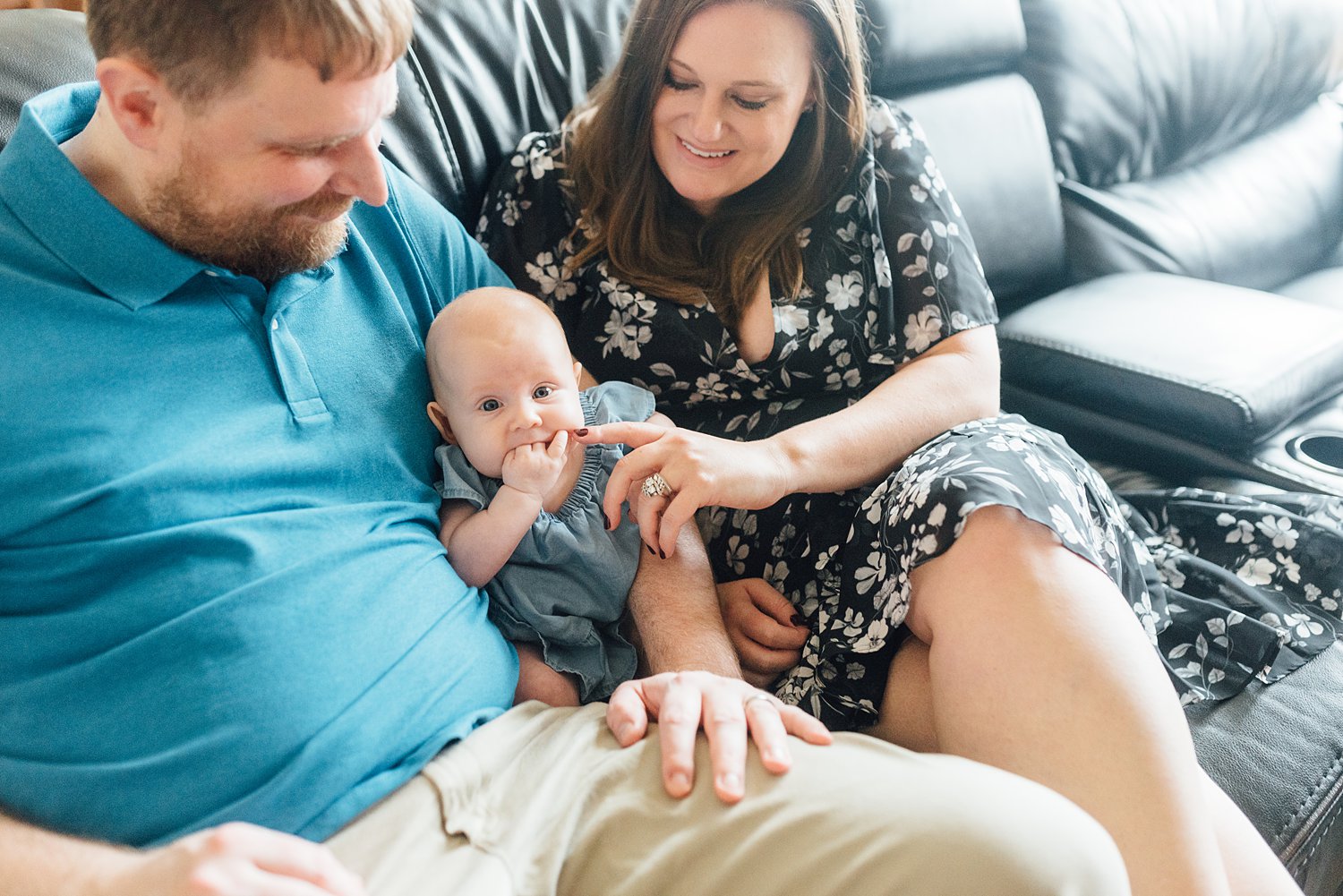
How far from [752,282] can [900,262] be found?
0.20 m

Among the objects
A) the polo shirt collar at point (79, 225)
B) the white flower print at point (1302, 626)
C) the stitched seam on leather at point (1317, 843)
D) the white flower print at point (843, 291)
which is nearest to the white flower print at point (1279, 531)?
the white flower print at point (1302, 626)

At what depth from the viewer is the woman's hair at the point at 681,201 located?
143 centimetres

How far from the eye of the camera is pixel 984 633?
1082 millimetres

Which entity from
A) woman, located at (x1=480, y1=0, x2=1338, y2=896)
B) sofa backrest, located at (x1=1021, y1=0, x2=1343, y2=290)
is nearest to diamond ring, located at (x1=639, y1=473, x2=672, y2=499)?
woman, located at (x1=480, y1=0, x2=1338, y2=896)

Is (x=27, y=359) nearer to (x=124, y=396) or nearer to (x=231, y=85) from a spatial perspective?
(x=124, y=396)

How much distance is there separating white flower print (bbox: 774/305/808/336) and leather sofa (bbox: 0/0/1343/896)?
470 millimetres

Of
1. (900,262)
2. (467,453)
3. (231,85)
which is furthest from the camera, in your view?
(900,262)

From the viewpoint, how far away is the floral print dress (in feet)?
4.49

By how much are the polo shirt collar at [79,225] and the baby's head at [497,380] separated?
0.99 ft

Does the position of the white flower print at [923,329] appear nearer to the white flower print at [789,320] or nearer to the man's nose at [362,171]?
the white flower print at [789,320]

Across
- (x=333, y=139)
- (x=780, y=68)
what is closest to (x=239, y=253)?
(x=333, y=139)

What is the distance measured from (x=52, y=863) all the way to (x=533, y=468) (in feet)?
1.79

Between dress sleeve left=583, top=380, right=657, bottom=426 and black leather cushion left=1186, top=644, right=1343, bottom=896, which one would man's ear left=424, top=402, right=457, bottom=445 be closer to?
dress sleeve left=583, top=380, right=657, bottom=426

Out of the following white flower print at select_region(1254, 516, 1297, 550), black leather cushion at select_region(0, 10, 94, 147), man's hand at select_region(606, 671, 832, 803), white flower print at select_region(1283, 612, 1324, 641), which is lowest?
white flower print at select_region(1283, 612, 1324, 641)
